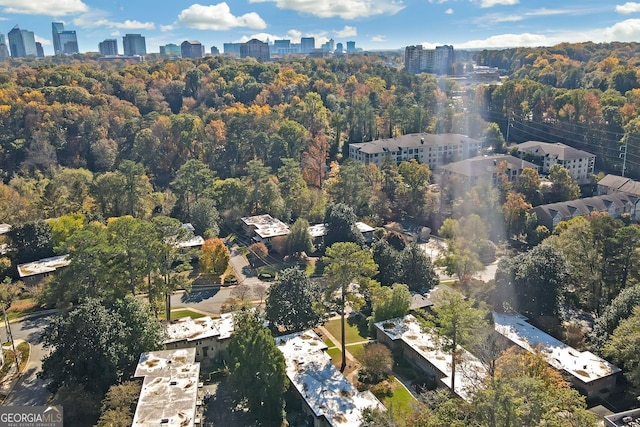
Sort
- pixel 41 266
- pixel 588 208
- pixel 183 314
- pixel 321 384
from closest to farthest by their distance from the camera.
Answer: pixel 321 384, pixel 183 314, pixel 41 266, pixel 588 208

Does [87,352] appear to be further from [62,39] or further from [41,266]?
[62,39]

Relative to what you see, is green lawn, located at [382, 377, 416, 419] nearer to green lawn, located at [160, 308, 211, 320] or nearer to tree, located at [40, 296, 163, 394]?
tree, located at [40, 296, 163, 394]

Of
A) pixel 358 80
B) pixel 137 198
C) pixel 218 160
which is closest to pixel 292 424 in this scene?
pixel 137 198

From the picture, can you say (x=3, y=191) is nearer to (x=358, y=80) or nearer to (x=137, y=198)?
(x=137, y=198)

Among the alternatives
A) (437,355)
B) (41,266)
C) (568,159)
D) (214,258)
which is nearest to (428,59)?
(568,159)

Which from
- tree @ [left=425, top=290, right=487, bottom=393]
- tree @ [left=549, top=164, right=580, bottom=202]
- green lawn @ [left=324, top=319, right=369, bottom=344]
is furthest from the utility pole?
tree @ [left=425, top=290, right=487, bottom=393]

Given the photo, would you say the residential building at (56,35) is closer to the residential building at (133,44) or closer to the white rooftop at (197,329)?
the residential building at (133,44)
